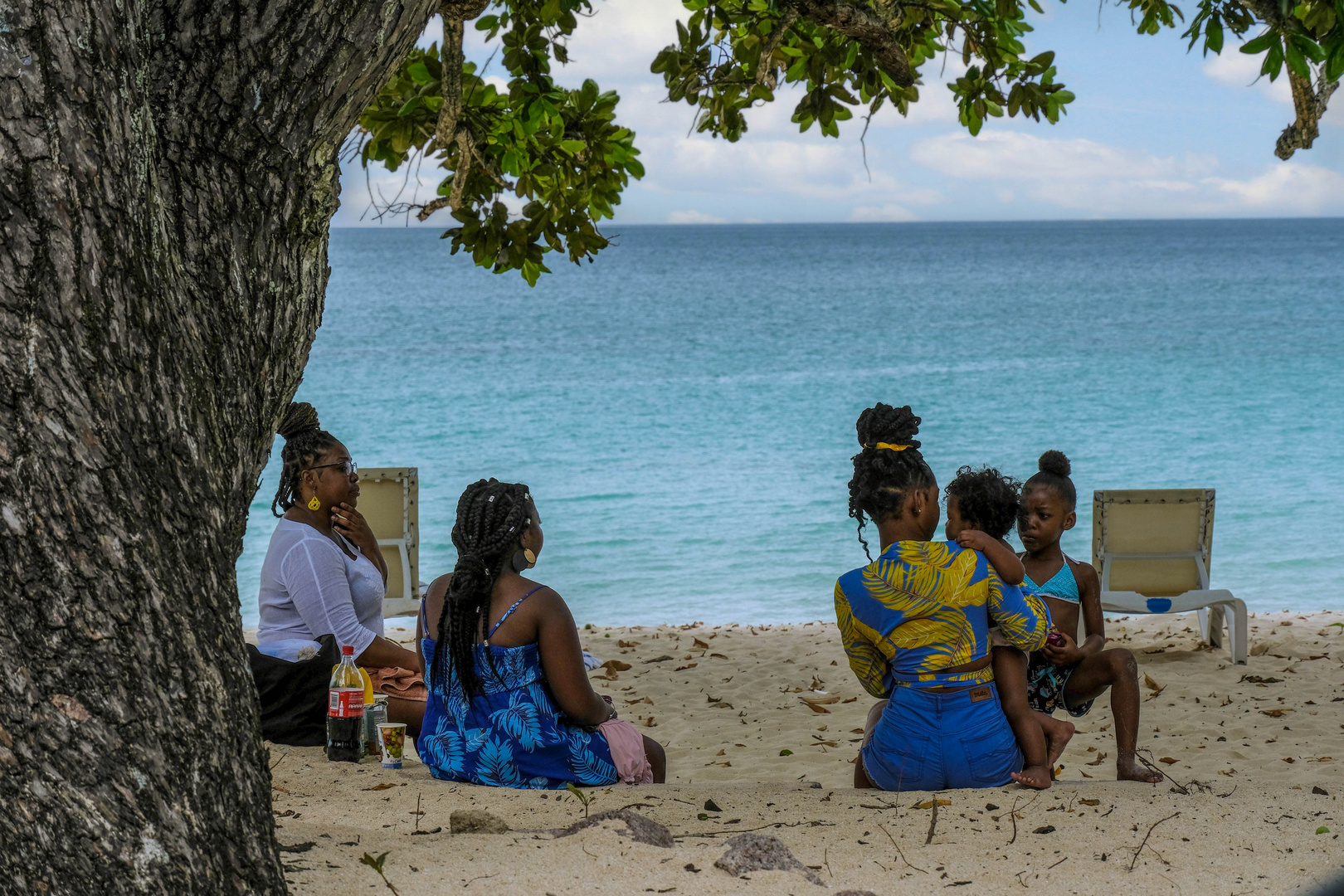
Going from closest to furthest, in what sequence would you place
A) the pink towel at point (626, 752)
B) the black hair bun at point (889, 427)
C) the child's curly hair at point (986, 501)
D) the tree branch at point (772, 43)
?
the black hair bun at point (889, 427), the pink towel at point (626, 752), the child's curly hair at point (986, 501), the tree branch at point (772, 43)

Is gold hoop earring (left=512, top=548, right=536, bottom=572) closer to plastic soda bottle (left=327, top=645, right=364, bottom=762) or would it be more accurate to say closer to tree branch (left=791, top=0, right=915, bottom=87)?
plastic soda bottle (left=327, top=645, right=364, bottom=762)

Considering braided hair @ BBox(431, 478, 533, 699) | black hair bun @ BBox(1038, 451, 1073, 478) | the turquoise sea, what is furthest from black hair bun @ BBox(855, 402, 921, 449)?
the turquoise sea

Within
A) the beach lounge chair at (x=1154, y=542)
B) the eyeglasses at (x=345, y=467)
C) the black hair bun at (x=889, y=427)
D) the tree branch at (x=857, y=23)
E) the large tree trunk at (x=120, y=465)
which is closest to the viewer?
the large tree trunk at (x=120, y=465)

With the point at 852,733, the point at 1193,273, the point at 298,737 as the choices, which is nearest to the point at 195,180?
the point at 298,737

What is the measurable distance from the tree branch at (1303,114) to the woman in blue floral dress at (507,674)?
12.3ft

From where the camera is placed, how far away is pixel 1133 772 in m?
3.77

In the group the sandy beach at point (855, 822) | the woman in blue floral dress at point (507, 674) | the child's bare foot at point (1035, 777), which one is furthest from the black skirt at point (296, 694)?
the child's bare foot at point (1035, 777)

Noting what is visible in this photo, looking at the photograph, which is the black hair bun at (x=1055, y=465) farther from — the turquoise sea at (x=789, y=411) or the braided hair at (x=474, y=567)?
the turquoise sea at (x=789, y=411)

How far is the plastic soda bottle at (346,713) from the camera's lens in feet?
13.8

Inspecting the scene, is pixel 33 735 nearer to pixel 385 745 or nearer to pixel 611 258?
pixel 385 745

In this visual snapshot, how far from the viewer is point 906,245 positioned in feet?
377

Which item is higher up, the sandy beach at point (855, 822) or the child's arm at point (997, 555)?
the child's arm at point (997, 555)

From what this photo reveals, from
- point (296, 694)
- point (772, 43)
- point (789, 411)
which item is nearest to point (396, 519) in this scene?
point (296, 694)

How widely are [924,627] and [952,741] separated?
37 cm
